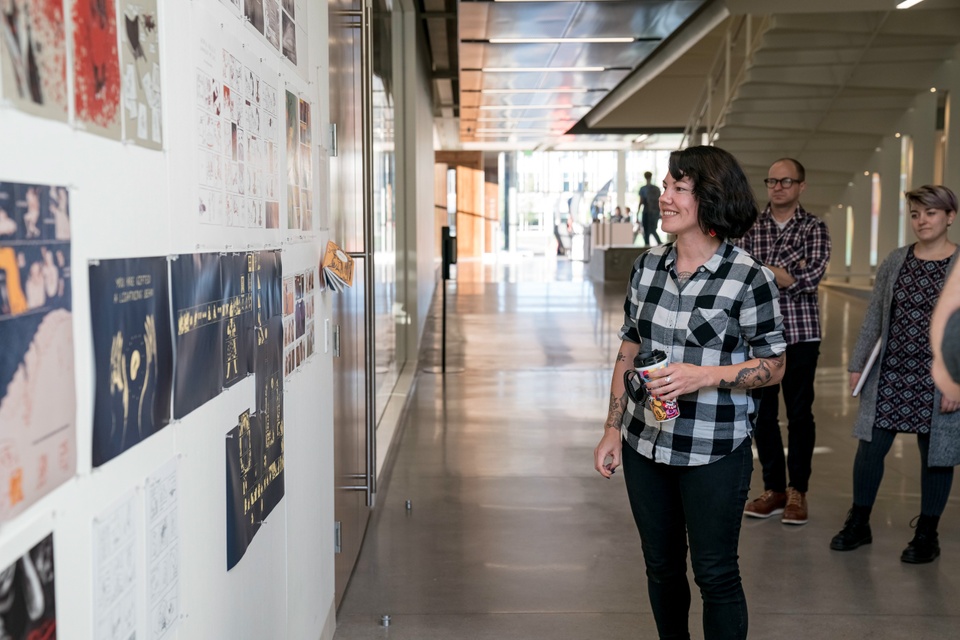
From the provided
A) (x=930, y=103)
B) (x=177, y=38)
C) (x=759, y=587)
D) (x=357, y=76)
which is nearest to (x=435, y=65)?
(x=930, y=103)

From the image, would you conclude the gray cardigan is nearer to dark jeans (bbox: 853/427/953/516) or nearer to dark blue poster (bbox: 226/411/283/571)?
dark jeans (bbox: 853/427/953/516)

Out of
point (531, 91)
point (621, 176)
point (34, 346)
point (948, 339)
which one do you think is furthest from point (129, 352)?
point (621, 176)

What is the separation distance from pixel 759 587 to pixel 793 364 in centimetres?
109

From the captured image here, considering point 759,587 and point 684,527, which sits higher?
point 684,527

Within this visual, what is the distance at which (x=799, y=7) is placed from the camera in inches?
366

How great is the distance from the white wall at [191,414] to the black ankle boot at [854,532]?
229cm

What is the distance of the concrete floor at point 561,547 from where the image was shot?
11.3ft

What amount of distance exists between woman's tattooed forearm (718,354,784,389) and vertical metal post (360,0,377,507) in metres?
1.86

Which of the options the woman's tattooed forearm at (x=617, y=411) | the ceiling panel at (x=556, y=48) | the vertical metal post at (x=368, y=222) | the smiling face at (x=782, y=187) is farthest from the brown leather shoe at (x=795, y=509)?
the ceiling panel at (x=556, y=48)

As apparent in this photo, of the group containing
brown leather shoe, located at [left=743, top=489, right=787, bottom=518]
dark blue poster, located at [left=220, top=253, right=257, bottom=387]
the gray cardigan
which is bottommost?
brown leather shoe, located at [left=743, top=489, right=787, bottom=518]

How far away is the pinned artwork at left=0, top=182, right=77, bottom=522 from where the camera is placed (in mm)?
998

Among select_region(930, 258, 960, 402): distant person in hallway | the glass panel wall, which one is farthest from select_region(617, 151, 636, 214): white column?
select_region(930, 258, 960, 402): distant person in hallway

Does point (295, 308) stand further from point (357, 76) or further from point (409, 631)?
point (357, 76)

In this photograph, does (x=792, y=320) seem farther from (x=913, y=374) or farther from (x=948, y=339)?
(x=948, y=339)
